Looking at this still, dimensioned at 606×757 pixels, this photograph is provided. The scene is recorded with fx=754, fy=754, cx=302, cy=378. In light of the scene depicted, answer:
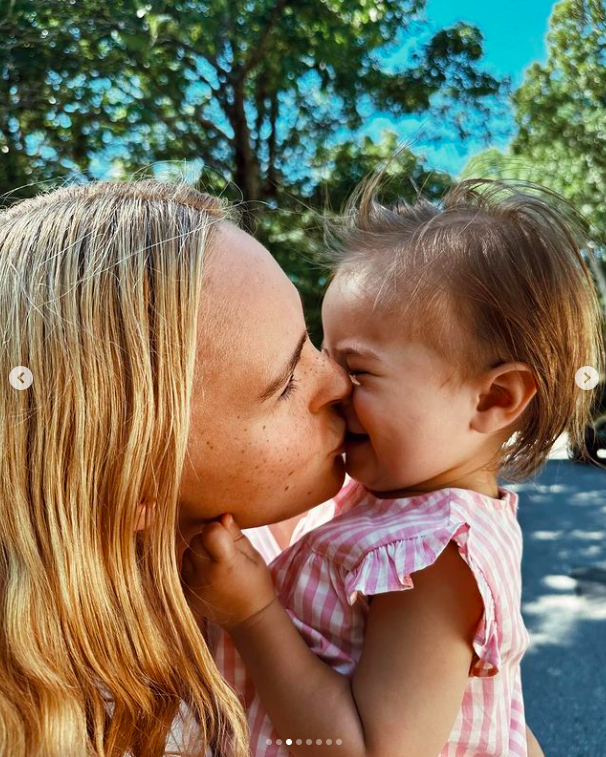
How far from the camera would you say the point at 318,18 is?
15.2 ft

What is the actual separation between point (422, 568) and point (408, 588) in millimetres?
38

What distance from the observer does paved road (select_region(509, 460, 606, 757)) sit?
2.91m

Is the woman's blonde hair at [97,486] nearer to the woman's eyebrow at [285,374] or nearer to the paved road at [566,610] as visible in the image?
the woman's eyebrow at [285,374]

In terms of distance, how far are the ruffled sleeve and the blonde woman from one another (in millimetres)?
219

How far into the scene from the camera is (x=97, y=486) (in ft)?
3.37

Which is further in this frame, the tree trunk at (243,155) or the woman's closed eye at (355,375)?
the tree trunk at (243,155)

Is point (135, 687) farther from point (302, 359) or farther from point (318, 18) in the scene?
point (318, 18)

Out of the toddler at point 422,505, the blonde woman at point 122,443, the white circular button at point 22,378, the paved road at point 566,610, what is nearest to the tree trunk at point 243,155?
the paved road at point 566,610

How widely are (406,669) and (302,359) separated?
1.63ft

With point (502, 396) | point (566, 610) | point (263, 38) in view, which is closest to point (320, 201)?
point (263, 38)

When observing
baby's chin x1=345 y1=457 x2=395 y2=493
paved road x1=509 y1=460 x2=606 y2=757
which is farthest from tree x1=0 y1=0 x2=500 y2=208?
baby's chin x1=345 y1=457 x2=395 y2=493

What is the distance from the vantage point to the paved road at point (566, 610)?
2912 mm

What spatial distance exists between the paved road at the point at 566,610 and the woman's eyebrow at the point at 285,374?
3.93 ft

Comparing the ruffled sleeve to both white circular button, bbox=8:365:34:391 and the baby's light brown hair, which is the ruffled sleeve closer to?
the baby's light brown hair
